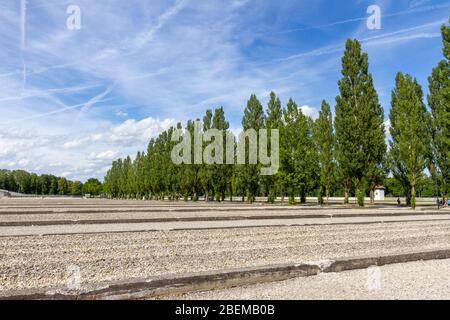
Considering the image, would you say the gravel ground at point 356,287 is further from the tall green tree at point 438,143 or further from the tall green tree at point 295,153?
the tall green tree at point 438,143

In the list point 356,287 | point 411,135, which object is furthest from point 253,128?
point 356,287

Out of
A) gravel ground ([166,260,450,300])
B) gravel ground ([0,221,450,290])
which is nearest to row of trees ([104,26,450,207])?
gravel ground ([0,221,450,290])

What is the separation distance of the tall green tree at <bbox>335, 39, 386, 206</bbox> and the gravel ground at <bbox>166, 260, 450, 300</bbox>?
92.0ft

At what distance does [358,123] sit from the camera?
110 ft

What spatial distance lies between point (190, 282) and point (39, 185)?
522ft

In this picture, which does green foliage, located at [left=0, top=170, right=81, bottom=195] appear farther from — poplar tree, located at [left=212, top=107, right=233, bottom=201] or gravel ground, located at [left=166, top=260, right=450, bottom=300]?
gravel ground, located at [left=166, top=260, right=450, bottom=300]

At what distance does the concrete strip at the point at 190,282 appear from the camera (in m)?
4.57

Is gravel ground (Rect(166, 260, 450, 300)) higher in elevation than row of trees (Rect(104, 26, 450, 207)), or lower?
lower

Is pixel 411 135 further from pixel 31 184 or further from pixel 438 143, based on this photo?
pixel 31 184

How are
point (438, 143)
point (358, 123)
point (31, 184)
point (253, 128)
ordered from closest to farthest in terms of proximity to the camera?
1. point (358, 123)
2. point (438, 143)
3. point (253, 128)
4. point (31, 184)

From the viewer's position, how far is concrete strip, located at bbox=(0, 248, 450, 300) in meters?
4.57

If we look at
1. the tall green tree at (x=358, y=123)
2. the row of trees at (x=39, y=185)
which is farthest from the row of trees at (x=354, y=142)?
the row of trees at (x=39, y=185)
